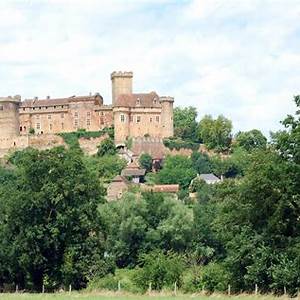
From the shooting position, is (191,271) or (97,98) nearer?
(191,271)

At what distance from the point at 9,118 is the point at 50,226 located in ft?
336

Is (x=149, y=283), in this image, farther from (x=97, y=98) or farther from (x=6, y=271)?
(x=97, y=98)

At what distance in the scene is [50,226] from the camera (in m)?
43.0

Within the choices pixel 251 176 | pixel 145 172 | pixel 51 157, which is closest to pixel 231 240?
pixel 251 176

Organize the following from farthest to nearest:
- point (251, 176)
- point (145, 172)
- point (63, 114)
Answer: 1. point (63, 114)
2. point (145, 172)
3. point (251, 176)

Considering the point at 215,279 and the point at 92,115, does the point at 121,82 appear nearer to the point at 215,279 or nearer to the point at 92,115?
the point at 92,115

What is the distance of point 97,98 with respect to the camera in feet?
473

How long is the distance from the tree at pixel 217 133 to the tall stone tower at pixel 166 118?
187 inches

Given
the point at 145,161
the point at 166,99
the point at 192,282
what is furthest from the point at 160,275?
the point at 166,99

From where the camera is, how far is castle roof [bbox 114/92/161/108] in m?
138

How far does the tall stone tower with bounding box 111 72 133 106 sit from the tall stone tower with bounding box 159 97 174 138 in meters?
8.27

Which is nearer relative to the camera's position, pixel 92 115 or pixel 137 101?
pixel 137 101

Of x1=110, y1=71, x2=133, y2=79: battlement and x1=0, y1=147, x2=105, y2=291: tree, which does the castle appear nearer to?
x1=110, y1=71, x2=133, y2=79: battlement

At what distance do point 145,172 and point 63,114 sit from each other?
22.9 meters
